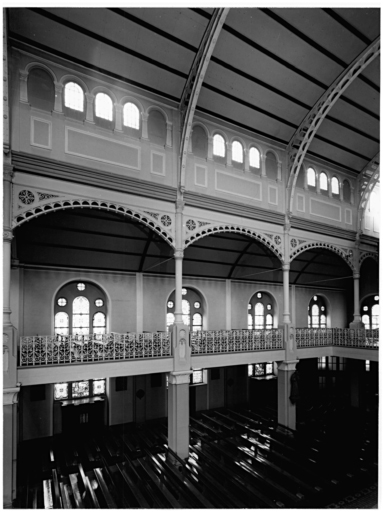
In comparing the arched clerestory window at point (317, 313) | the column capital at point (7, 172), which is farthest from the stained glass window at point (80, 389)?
the arched clerestory window at point (317, 313)

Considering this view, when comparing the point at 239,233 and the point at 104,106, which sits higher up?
the point at 104,106

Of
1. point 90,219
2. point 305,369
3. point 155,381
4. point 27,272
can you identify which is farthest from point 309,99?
point 305,369

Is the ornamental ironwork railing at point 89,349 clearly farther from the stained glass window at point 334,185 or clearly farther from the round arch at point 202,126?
the stained glass window at point 334,185

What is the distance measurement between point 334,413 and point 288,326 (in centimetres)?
698

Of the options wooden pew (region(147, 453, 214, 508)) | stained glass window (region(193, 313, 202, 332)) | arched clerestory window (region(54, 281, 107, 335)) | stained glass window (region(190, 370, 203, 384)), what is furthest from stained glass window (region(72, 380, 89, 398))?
stained glass window (region(193, 313, 202, 332))

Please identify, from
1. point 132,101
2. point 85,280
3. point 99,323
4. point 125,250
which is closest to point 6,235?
point 132,101

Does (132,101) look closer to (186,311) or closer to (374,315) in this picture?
(186,311)

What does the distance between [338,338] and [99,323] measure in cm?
1268

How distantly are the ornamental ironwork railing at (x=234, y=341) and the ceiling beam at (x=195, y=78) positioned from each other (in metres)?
6.26

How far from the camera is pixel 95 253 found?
1683 centimetres

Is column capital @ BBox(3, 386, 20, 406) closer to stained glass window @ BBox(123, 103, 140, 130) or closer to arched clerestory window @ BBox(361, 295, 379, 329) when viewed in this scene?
stained glass window @ BBox(123, 103, 140, 130)

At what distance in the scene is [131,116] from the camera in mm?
13375

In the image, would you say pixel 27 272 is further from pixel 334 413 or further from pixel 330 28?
pixel 334 413

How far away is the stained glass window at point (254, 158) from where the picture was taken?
16453mm
